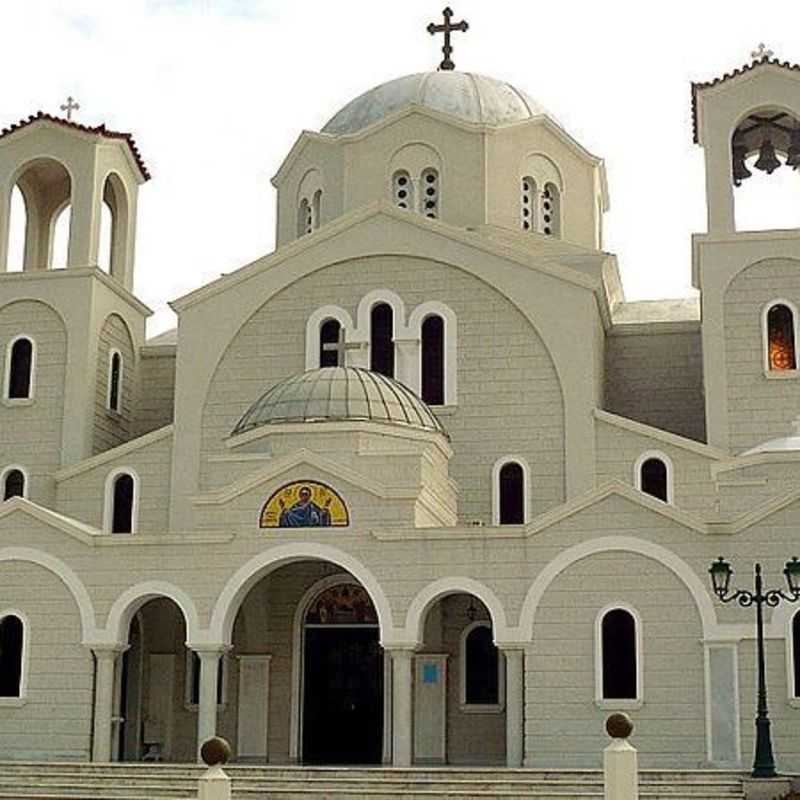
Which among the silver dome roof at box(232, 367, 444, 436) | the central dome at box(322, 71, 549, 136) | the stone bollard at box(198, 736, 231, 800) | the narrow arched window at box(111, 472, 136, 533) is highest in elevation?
the central dome at box(322, 71, 549, 136)

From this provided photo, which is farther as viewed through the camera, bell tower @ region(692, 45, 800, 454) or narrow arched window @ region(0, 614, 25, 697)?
bell tower @ region(692, 45, 800, 454)

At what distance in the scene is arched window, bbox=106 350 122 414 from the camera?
32.6 m

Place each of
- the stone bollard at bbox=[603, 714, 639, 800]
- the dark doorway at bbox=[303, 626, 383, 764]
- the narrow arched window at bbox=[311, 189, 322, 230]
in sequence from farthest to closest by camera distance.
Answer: the narrow arched window at bbox=[311, 189, 322, 230] → the dark doorway at bbox=[303, 626, 383, 764] → the stone bollard at bbox=[603, 714, 639, 800]

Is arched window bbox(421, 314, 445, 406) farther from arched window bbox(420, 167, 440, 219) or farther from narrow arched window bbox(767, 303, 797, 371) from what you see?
narrow arched window bbox(767, 303, 797, 371)

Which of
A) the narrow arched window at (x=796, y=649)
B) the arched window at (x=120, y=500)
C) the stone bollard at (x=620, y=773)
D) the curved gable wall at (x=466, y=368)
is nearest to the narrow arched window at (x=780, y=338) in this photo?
the curved gable wall at (x=466, y=368)

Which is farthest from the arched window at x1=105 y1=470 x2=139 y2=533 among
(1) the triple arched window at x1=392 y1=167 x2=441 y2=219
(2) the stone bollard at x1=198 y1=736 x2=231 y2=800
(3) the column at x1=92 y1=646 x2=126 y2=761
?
(2) the stone bollard at x1=198 y1=736 x2=231 y2=800

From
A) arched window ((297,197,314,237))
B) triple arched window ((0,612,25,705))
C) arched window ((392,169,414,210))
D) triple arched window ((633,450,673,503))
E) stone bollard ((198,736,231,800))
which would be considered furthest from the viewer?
arched window ((297,197,314,237))

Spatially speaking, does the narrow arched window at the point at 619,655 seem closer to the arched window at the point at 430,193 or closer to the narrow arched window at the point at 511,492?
the narrow arched window at the point at 511,492

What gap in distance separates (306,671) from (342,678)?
682mm

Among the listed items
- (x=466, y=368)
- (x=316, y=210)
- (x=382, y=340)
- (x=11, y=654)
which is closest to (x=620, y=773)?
(x=11, y=654)

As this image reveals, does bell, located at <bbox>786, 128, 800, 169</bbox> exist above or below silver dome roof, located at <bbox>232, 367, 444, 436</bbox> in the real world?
above

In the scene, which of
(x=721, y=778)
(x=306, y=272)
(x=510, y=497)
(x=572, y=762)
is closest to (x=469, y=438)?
(x=510, y=497)

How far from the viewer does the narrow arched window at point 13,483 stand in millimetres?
30938

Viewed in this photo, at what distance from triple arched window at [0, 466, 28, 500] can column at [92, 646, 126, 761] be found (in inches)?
257
